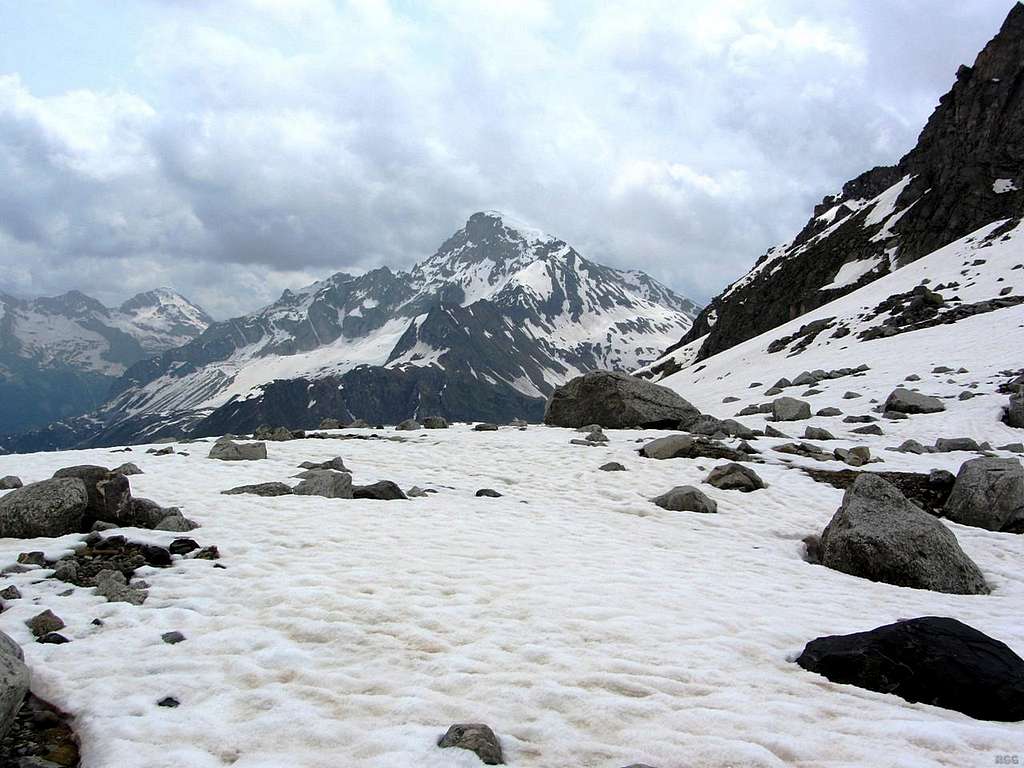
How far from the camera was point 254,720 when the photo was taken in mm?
5535

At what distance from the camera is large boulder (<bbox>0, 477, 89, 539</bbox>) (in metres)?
10.1

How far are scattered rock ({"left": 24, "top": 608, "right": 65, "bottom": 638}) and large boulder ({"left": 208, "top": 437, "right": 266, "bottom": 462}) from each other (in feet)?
45.5

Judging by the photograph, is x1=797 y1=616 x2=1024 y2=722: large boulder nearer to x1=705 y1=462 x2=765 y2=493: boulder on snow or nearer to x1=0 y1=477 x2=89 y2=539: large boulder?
x1=705 y1=462 x2=765 y2=493: boulder on snow

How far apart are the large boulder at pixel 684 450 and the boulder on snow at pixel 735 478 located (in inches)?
106

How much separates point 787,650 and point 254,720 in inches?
230

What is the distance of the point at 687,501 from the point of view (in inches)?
602

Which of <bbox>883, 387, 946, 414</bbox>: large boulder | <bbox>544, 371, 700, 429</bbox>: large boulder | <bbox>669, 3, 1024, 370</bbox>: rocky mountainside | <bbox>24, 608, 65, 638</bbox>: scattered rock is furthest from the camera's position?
<bbox>669, 3, 1024, 370</bbox>: rocky mountainside

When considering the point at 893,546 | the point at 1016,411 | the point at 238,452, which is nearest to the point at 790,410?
the point at 1016,411

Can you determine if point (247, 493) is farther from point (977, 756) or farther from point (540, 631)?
point (977, 756)

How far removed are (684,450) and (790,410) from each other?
10.7 metres

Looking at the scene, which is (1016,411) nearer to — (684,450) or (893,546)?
(684,450)

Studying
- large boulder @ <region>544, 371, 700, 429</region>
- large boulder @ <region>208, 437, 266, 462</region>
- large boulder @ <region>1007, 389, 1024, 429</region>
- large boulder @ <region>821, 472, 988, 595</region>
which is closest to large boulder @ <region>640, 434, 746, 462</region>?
large boulder @ <region>544, 371, 700, 429</region>

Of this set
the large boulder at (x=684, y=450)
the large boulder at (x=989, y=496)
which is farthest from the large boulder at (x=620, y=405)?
the large boulder at (x=989, y=496)

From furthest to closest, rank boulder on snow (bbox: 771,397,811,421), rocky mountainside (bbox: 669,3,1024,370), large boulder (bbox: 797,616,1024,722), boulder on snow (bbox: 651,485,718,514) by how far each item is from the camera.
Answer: rocky mountainside (bbox: 669,3,1024,370), boulder on snow (bbox: 771,397,811,421), boulder on snow (bbox: 651,485,718,514), large boulder (bbox: 797,616,1024,722)
